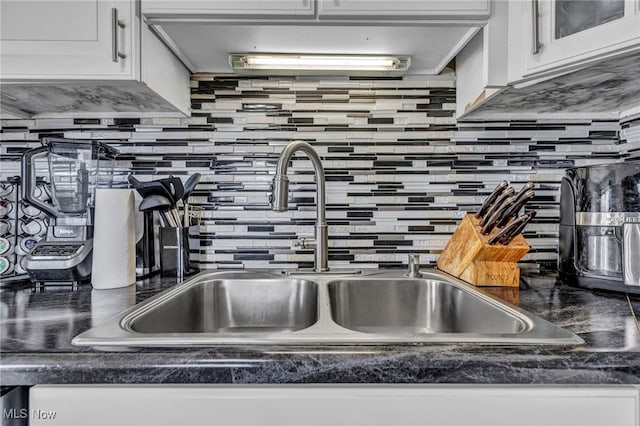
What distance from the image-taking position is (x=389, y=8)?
0.89 m

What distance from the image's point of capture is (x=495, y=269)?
1.00 metres

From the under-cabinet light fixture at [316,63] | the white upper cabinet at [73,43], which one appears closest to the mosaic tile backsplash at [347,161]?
the under-cabinet light fixture at [316,63]

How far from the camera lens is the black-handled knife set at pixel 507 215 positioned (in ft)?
3.17

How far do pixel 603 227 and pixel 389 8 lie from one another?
2.47ft

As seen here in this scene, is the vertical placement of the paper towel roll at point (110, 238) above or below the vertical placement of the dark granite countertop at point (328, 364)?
above

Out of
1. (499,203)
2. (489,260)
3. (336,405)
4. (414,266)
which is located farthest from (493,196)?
(336,405)

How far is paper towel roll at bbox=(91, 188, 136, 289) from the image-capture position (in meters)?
0.97

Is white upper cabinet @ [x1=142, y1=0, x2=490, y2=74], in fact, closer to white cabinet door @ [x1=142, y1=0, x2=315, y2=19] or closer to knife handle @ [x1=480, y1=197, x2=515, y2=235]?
white cabinet door @ [x1=142, y1=0, x2=315, y2=19]

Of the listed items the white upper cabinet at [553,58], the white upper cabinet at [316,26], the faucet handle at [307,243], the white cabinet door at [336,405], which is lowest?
the white cabinet door at [336,405]

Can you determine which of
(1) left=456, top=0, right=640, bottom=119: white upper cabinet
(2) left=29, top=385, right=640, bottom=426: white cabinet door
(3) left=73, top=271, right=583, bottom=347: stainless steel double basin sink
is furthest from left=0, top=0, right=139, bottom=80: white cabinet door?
(1) left=456, top=0, right=640, bottom=119: white upper cabinet

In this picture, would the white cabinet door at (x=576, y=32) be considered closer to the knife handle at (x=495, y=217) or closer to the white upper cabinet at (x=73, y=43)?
the knife handle at (x=495, y=217)

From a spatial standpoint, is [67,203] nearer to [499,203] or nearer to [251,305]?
[251,305]

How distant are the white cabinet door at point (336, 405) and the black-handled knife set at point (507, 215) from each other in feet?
1.58

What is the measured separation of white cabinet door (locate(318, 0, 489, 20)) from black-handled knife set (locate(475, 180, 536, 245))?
1.59ft
